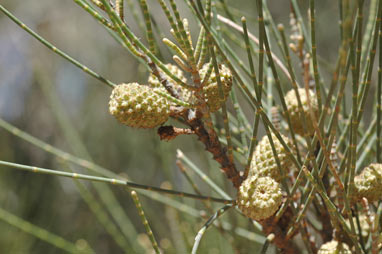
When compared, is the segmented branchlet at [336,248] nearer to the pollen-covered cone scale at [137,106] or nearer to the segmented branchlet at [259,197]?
the segmented branchlet at [259,197]

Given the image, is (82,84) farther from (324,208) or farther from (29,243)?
(324,208)

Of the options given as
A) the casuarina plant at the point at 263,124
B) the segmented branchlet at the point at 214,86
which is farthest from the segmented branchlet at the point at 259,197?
the segmented branchlet at the point at 214,86

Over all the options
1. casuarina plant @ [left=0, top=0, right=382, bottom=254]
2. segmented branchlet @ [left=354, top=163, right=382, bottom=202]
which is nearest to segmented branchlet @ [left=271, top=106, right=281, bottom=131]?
casuarina plant @ [left=0, top=0, right=382, bottom=254]

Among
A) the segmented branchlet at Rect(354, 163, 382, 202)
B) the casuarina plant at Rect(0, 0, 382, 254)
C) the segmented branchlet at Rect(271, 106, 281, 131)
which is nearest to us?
the casuarina plant at Rect(0, 0, 382, 254)

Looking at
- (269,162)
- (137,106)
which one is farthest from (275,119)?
(137,106)

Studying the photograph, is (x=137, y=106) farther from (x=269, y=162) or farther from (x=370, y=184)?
(x=370, y=184)

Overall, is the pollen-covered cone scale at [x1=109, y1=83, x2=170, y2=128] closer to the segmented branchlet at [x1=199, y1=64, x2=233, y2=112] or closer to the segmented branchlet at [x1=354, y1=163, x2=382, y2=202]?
the segmented branchlet at [x1=199, y1=64, x2=233, y2=112]
